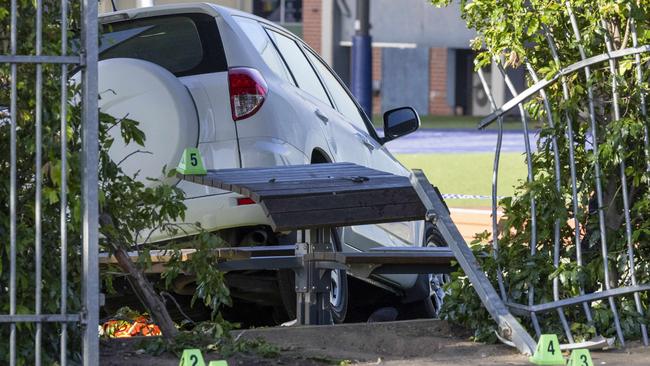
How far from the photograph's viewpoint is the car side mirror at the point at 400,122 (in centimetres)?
938

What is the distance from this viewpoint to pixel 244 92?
25.7 ft

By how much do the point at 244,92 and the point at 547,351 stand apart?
267 cm

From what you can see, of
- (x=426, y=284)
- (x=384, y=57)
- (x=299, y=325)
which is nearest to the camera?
(x=299, y=325)

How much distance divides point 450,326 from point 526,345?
0.82 metres

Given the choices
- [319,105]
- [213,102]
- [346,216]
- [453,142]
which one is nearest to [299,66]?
[319,105]

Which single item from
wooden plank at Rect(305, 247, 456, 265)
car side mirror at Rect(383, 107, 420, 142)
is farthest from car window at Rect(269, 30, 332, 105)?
wooden plank at Rect(305, 247, 456, 265)

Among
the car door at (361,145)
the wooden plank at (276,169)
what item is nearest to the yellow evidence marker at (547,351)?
the wooden plank at (276,169)

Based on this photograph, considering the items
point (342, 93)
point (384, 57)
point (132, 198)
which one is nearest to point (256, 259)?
point (132, 198)

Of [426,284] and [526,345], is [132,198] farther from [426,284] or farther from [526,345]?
[426,284]

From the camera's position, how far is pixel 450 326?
680 centimetres

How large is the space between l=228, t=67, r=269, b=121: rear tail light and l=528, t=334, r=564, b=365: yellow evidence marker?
2.57 metres

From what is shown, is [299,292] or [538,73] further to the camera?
[299,292]

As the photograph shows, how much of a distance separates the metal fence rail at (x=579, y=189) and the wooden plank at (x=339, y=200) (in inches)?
17.6

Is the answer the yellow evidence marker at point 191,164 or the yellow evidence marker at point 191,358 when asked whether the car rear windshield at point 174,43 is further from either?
the yellow evidence marker at point 191,358
